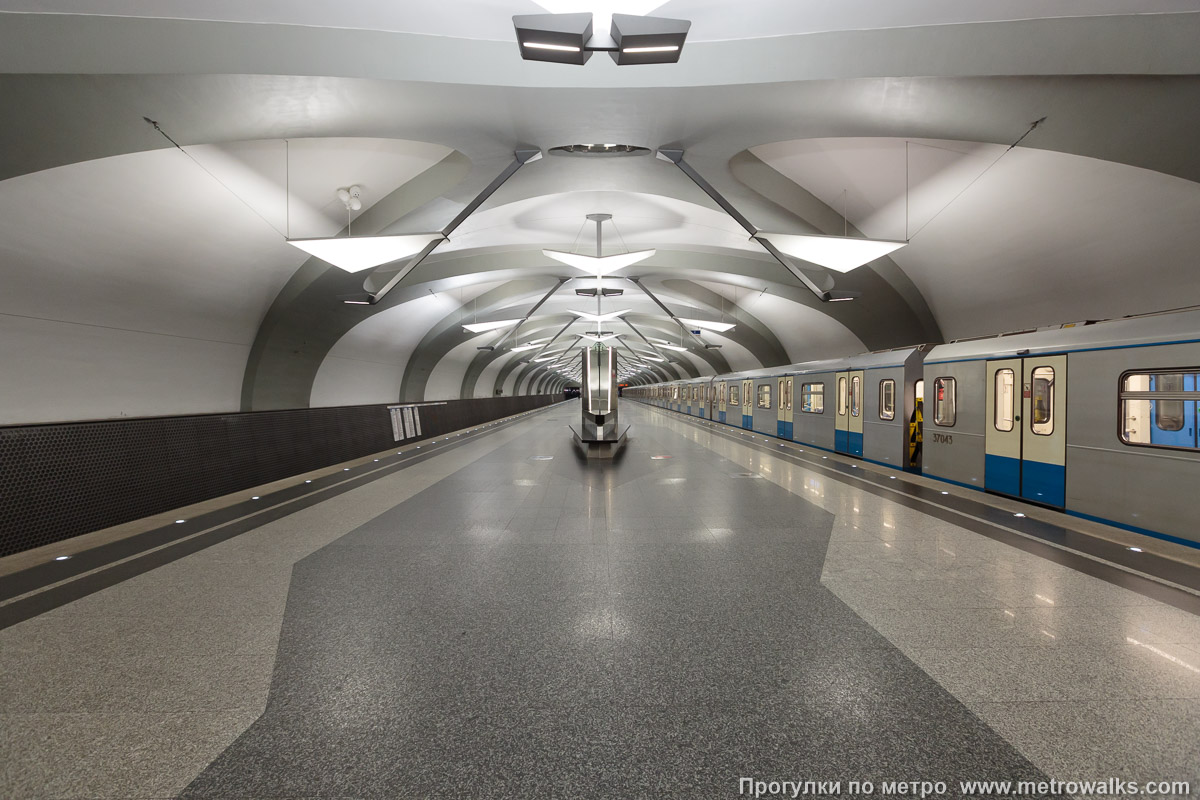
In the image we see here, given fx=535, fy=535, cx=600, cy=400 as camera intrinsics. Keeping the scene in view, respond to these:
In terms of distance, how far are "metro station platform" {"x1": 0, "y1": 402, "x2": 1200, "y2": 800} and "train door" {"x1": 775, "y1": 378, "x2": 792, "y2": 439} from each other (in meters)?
12.8

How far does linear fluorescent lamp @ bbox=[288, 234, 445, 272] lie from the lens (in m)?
8.49

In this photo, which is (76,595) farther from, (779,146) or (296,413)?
(779,146)

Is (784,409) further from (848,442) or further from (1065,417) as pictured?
(1065,417)

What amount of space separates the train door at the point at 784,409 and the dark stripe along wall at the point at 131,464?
14909 mm

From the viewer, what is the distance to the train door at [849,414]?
Result: 45.6ft

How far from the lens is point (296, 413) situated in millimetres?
11031

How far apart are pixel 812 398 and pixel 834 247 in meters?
8.96

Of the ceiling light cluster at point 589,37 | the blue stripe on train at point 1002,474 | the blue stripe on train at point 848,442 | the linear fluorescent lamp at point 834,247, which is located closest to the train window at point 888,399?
→ the blue stripe on train at point 848,442

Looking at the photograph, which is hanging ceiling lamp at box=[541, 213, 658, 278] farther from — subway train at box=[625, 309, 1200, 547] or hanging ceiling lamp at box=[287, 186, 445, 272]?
subway train at box=[625, 309, 1200, 547]

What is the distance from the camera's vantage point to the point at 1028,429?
26.5ft

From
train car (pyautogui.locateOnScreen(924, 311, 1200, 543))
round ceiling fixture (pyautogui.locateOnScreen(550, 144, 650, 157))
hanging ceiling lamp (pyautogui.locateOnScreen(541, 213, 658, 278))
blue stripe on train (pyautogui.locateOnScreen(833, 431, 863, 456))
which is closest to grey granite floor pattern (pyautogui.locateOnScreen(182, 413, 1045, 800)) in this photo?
train car (pyautogui.locateOnScreen(924, 311, 1200, 543))

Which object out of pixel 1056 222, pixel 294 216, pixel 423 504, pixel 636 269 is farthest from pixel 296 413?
pixel 1056 222

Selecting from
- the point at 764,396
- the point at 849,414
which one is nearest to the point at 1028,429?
the point at 849,414

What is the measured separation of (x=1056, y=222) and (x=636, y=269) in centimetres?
1192
